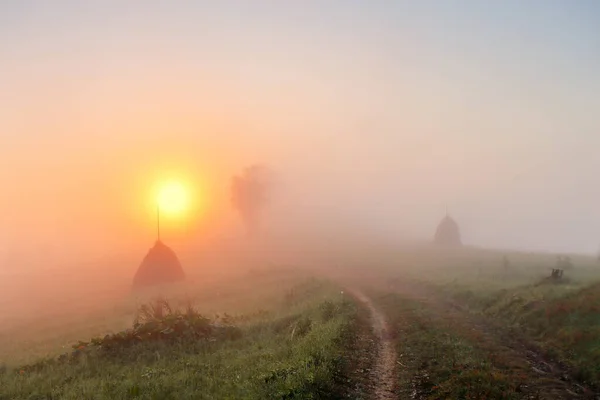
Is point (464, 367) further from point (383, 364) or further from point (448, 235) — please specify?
point (448, 235)

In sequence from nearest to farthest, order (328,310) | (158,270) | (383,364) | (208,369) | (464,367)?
(464,367) < (208,369) < (383,364) < (328,310) < (158,270)

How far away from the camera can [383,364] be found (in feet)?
54.4

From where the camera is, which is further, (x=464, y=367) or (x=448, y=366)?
(x=448, y=366)

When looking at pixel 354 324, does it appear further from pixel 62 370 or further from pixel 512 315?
pixel 62 370

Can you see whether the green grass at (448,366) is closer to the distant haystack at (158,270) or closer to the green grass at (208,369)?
the green grass at (208,369)

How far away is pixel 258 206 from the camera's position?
115 meters

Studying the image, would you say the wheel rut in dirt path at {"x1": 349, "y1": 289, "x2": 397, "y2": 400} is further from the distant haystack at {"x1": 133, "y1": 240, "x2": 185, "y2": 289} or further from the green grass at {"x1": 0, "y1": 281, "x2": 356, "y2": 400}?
the distant haystack at {"x1": 133, "y1": 240, "x2": 185, "y2": 289}

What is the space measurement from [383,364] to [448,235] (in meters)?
87.6

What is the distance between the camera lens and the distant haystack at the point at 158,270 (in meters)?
56.9

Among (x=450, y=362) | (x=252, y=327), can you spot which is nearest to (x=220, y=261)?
(x=252, y=327)

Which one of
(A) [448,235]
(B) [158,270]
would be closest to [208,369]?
(B) [158,270]

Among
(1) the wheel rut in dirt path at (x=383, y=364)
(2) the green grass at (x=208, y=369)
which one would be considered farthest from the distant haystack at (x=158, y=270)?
(1) the wheel rut in dirt path at (x=383, y=364)

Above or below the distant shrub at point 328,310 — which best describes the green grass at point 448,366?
above

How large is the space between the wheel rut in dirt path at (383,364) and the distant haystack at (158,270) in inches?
1544
